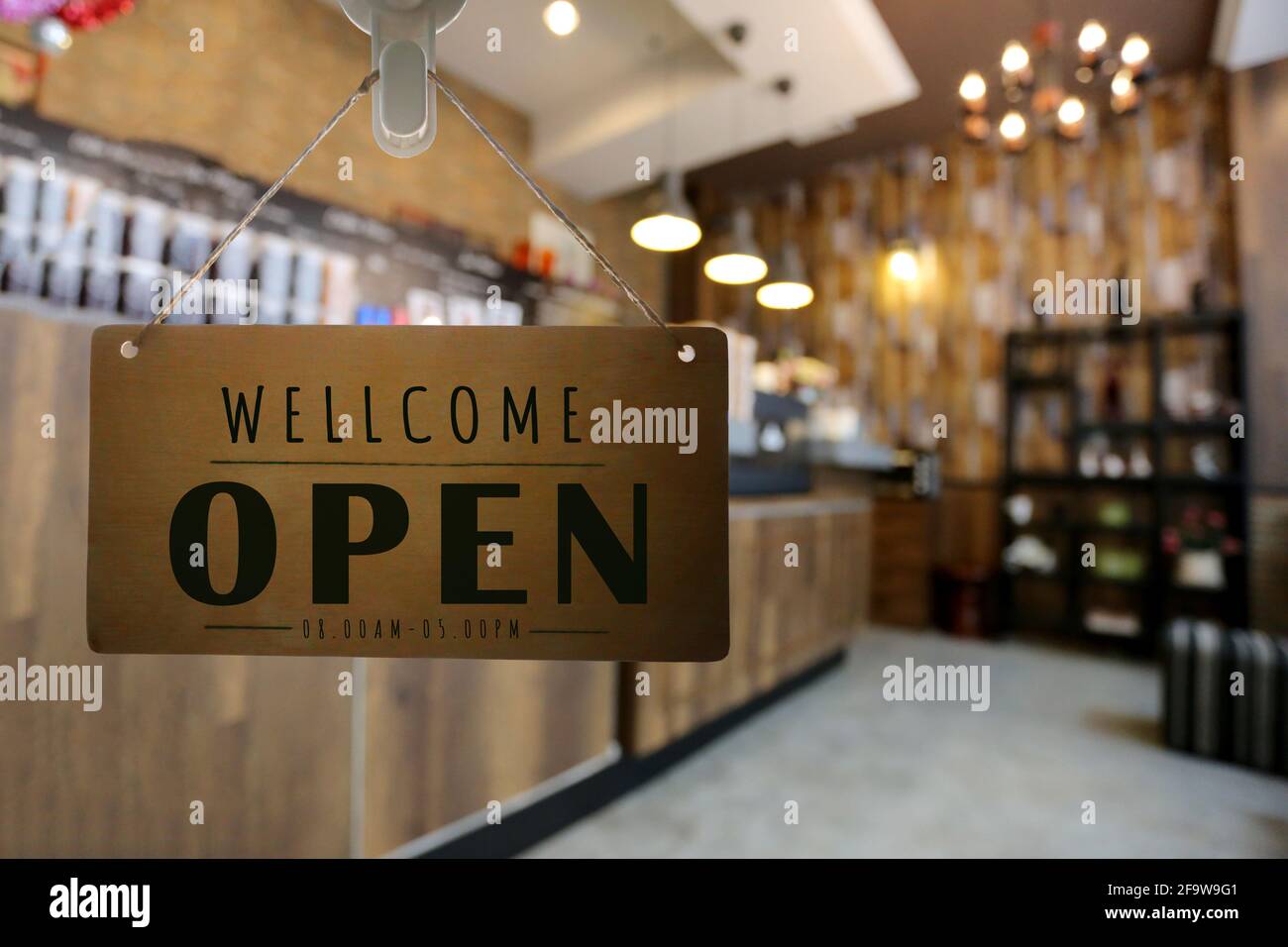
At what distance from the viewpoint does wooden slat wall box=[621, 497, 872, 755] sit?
7.37ft

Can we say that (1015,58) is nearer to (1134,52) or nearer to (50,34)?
(1134,52)

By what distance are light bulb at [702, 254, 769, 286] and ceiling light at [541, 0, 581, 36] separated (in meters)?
1.16

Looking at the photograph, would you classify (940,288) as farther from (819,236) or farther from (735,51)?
(735,51)

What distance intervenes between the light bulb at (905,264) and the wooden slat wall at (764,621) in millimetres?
2657

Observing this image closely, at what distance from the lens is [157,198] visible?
123 inches

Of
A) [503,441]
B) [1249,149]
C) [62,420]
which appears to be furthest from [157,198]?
[1249,149]

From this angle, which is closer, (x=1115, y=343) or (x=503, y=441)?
(x=503, y=441)

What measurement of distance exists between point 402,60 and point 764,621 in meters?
2.61

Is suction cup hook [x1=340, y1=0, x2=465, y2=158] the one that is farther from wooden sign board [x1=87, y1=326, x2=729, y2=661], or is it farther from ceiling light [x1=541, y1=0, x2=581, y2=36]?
ceiling light [x1=541, y1=0, x2=581, y2=36]

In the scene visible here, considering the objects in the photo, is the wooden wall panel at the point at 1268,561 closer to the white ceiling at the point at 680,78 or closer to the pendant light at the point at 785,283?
the pendant light at the point at 785,283

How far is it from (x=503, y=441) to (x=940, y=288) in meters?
5.90

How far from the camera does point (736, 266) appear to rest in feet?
10.3

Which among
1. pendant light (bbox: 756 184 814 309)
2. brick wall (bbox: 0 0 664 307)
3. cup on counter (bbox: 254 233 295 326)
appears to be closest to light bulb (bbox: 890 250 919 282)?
pendant light (bbox: 756 184 814 309)

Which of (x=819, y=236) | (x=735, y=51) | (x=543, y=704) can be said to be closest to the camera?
(x=543, y=704)
